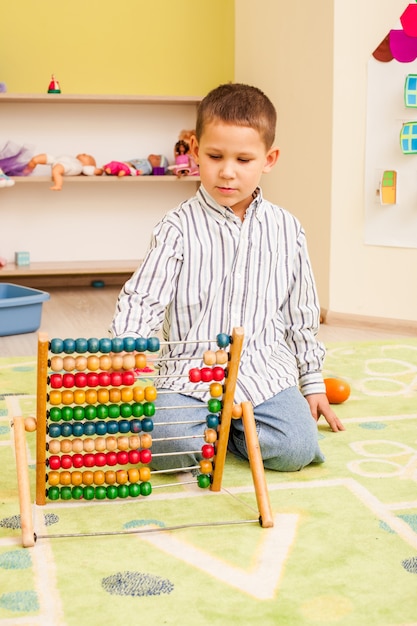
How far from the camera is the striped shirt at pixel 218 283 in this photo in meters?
1.61

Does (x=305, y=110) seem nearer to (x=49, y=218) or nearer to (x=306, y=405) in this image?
(x=49, y=218)

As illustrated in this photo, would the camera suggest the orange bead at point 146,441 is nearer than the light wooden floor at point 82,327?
Yes

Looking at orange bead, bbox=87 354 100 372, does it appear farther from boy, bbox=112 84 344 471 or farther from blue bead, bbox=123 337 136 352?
boy, bbox=112 84 344 471

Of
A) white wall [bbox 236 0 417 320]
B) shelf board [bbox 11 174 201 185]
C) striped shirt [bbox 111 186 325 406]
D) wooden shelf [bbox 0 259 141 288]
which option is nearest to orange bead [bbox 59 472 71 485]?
striped shirt [bbox 111 186 325 406]

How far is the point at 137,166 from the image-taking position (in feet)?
13.1

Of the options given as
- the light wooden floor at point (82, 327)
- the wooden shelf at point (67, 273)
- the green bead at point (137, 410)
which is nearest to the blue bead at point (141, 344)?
the green bead at point (137, 410)

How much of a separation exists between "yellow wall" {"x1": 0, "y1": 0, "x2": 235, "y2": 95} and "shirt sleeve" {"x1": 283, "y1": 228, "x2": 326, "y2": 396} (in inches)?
103

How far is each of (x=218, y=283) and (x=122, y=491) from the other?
1.46ft

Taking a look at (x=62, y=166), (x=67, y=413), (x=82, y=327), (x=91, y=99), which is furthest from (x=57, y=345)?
(x=91, y=99)

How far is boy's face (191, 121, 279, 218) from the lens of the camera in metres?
1.52

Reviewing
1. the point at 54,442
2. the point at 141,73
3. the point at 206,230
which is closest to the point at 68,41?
the point at 141,73

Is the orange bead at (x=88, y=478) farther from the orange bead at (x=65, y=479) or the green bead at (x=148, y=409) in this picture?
the green bead at (x=148, y=409)

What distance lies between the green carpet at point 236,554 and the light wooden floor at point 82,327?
1084mm

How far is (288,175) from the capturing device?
347 cm
